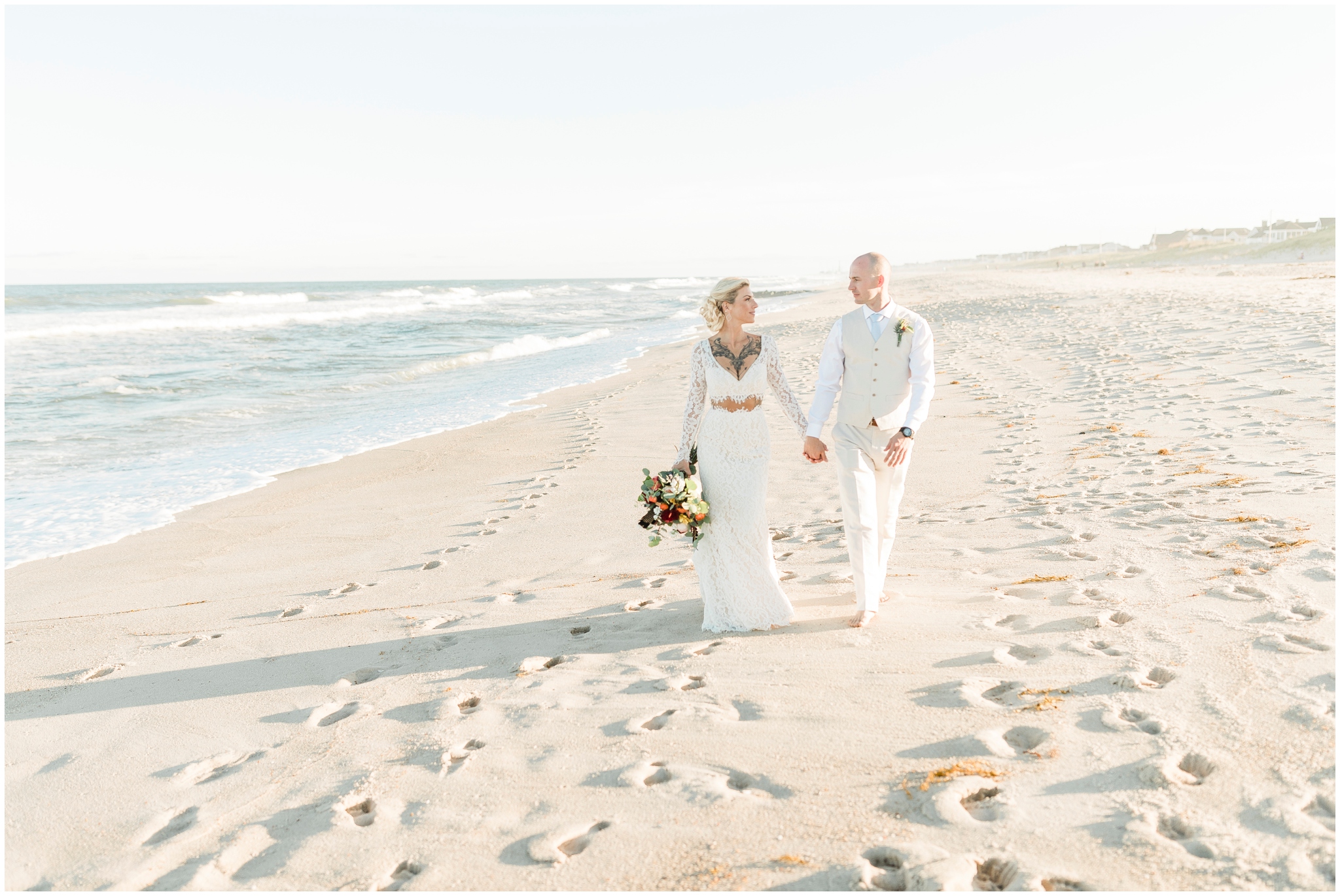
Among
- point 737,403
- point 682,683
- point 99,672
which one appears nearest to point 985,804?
point 682,683

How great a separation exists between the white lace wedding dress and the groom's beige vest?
0.34 meters

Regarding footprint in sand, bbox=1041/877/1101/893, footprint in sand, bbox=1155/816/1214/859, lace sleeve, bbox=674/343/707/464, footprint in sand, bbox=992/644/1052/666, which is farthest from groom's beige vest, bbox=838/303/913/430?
footprint in sand, bbox=1041/877/1101/893

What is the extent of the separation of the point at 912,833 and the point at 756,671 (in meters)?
1.39

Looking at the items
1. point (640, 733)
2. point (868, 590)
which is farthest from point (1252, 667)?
point (640, 733)

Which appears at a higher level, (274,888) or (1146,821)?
(1146,821)

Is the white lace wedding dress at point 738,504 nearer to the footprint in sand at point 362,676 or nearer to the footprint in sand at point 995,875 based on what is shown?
the footprint in sand at point 362,676

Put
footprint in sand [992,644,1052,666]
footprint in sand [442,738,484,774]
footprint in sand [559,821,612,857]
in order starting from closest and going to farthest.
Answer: footprint in sand [559,821,612,857] < footprint in sand [442,738,484,774] < footprint in sand [992,644,1052,666]

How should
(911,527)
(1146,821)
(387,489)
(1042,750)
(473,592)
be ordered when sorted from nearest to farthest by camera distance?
(1146,821), (1042,750), (473,592), (911,527), (387,489)

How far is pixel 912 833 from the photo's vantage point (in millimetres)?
2596

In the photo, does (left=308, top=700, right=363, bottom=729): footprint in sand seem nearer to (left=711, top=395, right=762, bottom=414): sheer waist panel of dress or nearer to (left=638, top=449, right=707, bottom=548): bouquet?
(left=638, top=449, right=707, bottom=548): bouquet

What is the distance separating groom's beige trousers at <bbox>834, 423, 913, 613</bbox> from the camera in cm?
437

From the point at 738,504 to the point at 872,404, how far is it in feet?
3.03

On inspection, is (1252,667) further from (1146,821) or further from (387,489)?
(387,489)

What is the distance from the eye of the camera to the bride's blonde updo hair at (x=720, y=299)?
4363 millimetres
